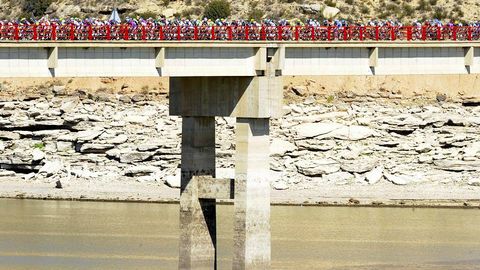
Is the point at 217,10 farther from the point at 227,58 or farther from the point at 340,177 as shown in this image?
the point at 227,58

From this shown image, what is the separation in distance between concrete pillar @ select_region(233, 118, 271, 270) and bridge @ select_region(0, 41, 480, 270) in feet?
0.13

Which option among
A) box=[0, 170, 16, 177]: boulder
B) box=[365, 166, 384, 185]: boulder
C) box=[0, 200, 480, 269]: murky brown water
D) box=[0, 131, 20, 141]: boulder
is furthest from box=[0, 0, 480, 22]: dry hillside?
box=[0, 200, 480, 269]: murky brown water

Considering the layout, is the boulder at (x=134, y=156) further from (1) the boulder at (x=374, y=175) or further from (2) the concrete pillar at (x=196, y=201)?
(2) the concrete pillar at (x=196, y=201)

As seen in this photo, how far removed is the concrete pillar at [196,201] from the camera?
82.9m

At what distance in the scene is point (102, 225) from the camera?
324 feet

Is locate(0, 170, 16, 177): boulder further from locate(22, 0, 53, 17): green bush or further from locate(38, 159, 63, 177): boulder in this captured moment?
locate(22, 0, 53, 17): green bush

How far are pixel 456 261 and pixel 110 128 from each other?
128 ft

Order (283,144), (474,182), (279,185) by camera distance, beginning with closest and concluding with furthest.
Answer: (279,185)
(474,182)
(283,144)

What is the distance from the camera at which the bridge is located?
3041 inches

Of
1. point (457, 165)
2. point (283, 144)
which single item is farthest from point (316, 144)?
point (457, 165)

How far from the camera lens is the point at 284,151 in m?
118

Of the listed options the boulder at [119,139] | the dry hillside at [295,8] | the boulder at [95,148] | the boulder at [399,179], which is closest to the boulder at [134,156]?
the boulder at [95,148]

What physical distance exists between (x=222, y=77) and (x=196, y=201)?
18.2 feet

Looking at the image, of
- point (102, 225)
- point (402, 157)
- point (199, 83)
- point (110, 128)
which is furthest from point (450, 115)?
point (199, 83)
